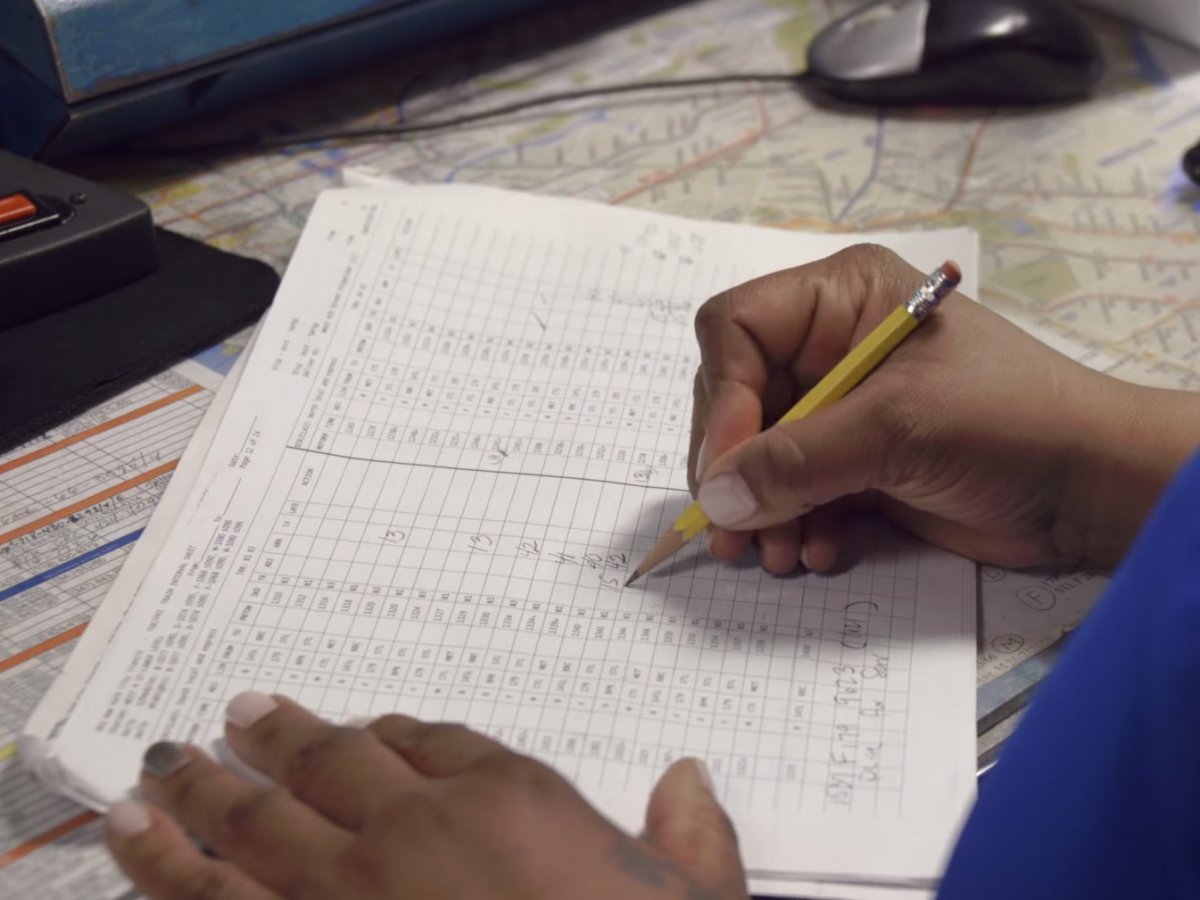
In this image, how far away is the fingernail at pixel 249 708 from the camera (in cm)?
48

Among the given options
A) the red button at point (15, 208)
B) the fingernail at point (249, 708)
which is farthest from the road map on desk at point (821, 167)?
the fingernail at point (249, 708)

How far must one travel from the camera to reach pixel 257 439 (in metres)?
0.63

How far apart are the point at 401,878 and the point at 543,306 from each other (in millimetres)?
379

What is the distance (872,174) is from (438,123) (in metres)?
0.31

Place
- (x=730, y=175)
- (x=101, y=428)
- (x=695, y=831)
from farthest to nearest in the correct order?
(x=730, y=175), (x=101, y=428), (x=695, y=831)

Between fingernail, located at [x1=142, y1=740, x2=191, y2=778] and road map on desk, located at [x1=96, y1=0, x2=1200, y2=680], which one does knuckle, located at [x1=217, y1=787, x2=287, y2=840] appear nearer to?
fingernail, located at [x1=142, y1=740, x2=191, y2=778]

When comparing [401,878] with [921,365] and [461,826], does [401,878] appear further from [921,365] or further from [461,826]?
[921,365]

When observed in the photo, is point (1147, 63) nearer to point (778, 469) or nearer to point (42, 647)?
point (778, 469)

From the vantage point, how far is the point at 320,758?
18.0 inches

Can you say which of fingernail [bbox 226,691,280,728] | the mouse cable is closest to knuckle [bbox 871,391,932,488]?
fingernail [bbox 226,691,280,728]

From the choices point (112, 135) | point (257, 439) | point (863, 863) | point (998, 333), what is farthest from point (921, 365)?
point (112, 135)

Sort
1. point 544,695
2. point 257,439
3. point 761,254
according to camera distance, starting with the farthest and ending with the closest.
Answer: point 761,254 → point 257,439 → point 544,695

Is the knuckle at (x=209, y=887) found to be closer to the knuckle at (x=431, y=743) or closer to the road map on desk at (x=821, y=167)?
the knuckle at (x=431, y=743)

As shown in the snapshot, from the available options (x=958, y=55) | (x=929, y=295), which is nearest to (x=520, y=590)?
(x=929, y=295)
